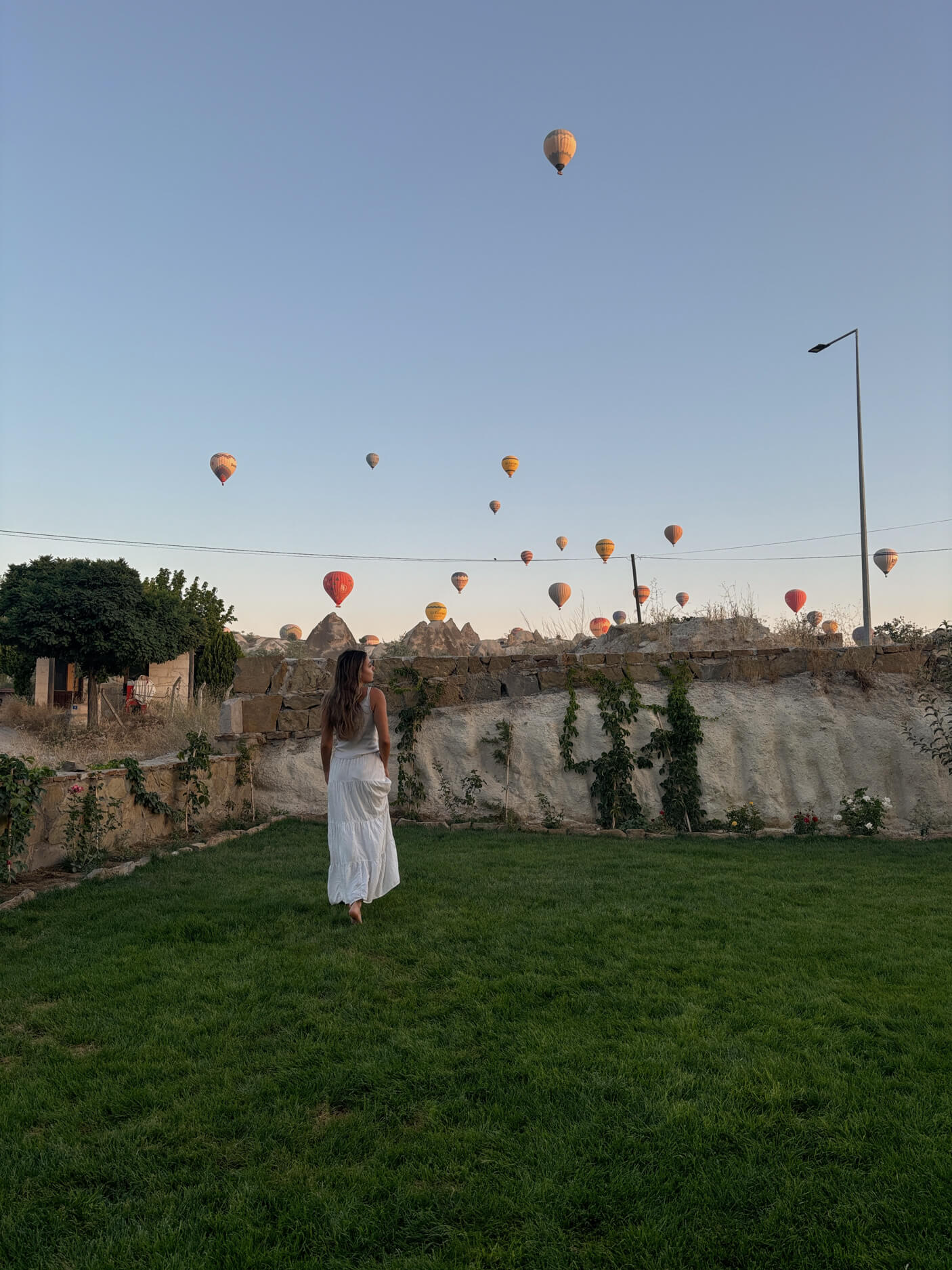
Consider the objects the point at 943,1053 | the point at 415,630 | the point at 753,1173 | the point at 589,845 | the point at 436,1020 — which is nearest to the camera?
the point at 753,1173

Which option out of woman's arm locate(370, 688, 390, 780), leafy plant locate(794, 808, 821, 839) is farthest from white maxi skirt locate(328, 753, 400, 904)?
leafy plant locate(794, 808, 821, 839)

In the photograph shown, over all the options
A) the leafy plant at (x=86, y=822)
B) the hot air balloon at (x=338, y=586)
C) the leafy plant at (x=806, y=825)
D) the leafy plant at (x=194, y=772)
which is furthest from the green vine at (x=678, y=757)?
the hot air balloon at (x=338, y=586)

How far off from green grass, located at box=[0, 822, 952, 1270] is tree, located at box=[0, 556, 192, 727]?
2109 centimetres

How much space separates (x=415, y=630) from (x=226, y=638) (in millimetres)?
7812

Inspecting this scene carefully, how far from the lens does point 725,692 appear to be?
10656 millimetres

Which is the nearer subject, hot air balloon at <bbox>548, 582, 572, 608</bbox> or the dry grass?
the dry grass

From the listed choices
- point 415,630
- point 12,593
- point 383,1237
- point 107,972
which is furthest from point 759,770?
point 12,593

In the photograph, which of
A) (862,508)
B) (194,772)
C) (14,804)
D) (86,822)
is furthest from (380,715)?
(862,508)

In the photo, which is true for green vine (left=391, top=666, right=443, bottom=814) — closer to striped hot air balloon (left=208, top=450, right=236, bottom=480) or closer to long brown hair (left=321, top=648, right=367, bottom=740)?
long brown hair (left=321, top=648, right=367, bottom=740)

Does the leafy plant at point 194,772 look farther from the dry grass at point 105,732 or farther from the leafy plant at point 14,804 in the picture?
the leafy plant at point 14,804

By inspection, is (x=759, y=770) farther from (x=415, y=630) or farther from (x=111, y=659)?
(x=111, y=659)

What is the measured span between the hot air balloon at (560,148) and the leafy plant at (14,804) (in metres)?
17.0

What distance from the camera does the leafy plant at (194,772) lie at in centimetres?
861

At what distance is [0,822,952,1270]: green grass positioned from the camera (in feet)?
7.05
